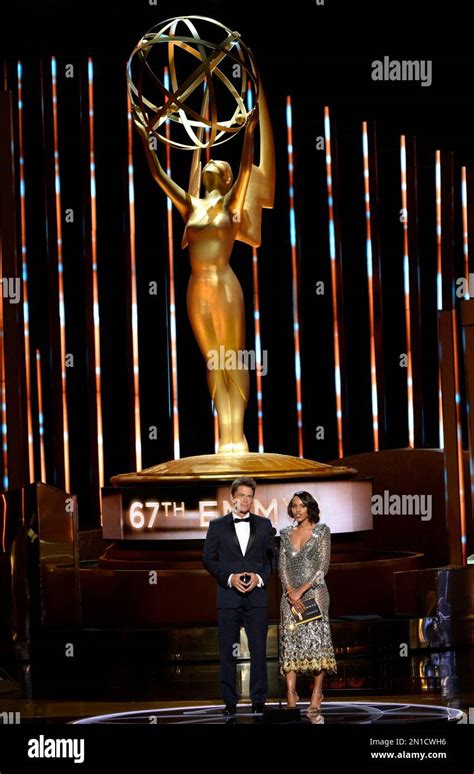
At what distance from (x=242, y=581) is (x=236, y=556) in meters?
0.12

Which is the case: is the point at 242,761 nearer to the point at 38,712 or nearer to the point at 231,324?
the point at 38,712

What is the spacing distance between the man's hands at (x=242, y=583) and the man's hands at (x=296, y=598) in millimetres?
256

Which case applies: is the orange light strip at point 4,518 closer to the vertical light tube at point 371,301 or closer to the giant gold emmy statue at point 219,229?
the giant gold emmy statue at point 219,229

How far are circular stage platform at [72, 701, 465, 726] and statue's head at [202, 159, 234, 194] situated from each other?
494 cm

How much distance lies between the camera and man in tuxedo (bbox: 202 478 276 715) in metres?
6.76

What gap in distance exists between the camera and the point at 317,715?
6.54 meters

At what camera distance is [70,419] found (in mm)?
13516

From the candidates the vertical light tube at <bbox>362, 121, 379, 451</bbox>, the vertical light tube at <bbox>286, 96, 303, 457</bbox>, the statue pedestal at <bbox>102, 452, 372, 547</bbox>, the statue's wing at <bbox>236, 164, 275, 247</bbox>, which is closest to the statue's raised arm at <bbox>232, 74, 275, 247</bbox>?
the statue's wing at <bbox>236, 164, 275, 247</bbox>

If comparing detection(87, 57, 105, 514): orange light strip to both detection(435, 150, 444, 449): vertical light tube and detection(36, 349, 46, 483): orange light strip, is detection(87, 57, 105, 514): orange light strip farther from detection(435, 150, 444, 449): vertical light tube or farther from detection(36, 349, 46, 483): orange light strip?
detection(435, 150, 444, 449): vertical light tube

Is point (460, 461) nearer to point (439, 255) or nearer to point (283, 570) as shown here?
point (283, 570)

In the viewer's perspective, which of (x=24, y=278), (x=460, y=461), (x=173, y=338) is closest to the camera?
(x=460, y=461)

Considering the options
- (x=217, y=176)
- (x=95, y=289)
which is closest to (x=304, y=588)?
(x=217, y=176)

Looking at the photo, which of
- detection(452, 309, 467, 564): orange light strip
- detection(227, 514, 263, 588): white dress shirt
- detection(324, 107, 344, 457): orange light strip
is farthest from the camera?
detection(324, 107, 344, 457): orange light strip

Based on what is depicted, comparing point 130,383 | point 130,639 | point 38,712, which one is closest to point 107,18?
point 130,383
